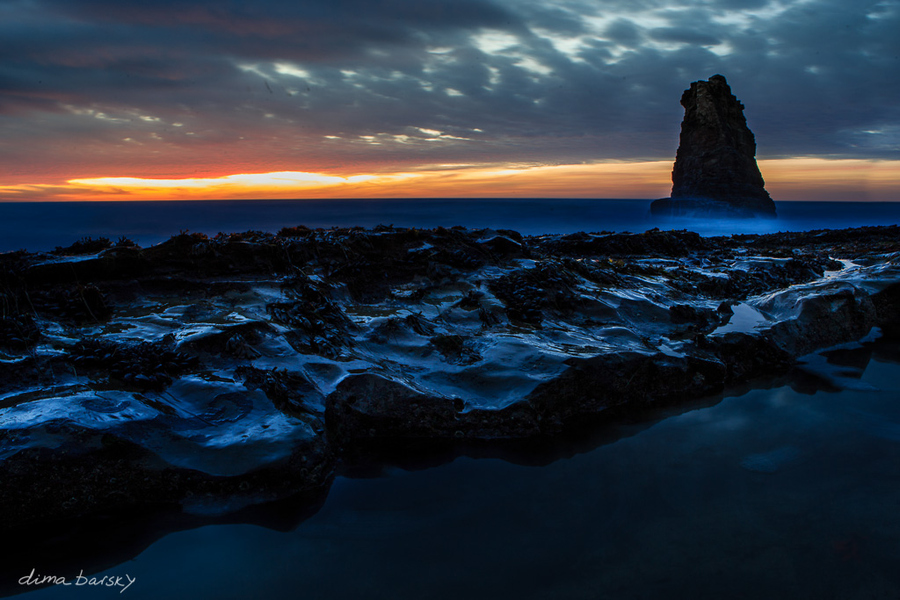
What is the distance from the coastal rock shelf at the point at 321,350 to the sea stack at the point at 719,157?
3815 cm

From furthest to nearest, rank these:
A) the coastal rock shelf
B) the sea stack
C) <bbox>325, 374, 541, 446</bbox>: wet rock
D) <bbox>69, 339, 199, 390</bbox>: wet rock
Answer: the sea stack, <bbox>325, 374, 541, 446</bbox>: wet rock, <bbox>69, 339, 199, 390</bbox>: wet rock, the coastal rock shelf

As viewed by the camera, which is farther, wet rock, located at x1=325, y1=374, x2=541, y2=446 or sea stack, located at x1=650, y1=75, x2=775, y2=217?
sea stack, located at x1=650, y1=75, x2=775, y2=217

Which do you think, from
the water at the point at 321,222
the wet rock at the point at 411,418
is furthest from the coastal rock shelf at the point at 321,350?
the water at the point at 321,222

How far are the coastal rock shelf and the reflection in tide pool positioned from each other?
0.45 m

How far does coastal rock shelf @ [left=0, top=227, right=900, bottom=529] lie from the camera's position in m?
3.62

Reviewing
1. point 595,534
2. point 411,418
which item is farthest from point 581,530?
point 411,418

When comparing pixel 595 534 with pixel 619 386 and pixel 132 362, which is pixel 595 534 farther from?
pixel 132 362

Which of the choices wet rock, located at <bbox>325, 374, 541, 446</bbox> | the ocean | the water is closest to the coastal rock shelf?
wet rock, located at <bbox>325, 374, 541, 446</bbox>

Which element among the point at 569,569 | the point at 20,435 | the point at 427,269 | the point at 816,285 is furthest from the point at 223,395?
the point at 816,285

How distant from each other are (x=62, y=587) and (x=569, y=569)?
3333mm

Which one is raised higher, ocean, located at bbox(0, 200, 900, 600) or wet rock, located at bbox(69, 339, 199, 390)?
wet rock, located at bbox(69, 339, 199, 390)

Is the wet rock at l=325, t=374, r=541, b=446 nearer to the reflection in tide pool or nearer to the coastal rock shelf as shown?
the coastal rock shelf

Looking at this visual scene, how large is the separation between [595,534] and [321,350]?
3.30 metres

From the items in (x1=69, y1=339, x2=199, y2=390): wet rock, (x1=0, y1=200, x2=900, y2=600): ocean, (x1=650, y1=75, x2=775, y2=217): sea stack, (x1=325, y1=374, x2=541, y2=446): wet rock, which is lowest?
(x1=0, y1=200, x2=900, y2=600): ocean
